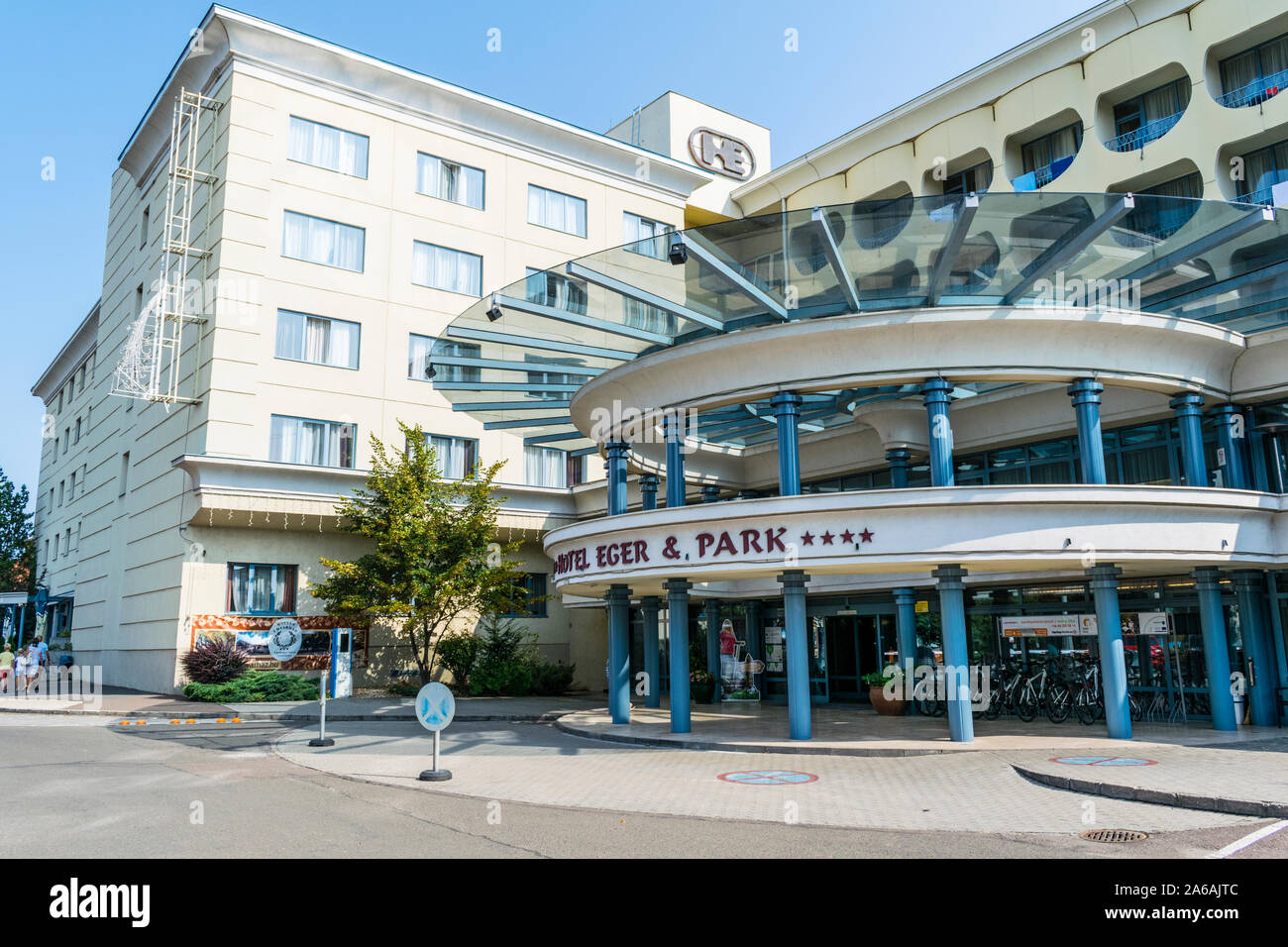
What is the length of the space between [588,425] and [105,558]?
2643 cm

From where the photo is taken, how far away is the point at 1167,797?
10539 millimetres

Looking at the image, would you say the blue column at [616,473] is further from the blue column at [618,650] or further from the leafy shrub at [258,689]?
the leafy shrub at [258,689]

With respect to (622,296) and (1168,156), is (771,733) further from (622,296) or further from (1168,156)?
(1168,156)

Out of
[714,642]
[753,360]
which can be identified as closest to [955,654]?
[753,360]

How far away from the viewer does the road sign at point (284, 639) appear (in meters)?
28.5

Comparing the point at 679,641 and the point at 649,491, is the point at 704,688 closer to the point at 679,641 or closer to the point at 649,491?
the point at 649,491

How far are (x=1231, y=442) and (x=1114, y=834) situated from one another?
1237cm

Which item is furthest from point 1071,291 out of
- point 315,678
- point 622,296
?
point 315,678

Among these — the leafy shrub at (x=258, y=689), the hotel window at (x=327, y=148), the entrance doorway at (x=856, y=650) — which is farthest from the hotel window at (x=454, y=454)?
the entrance doorway at (x=856, y=650)

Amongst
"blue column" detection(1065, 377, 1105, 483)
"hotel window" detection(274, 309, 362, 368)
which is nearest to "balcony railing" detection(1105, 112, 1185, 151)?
"blue column" detection(1065, 377, 1105, 483)

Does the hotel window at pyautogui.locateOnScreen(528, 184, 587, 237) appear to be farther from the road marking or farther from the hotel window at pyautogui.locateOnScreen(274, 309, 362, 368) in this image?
the road marking

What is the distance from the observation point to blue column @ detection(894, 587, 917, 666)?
21.0m

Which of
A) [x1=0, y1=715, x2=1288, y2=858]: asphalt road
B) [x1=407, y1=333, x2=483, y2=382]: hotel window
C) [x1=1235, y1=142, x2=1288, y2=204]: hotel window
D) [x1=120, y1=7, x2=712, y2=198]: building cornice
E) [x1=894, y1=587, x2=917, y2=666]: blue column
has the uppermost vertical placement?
[x1=120, y1=7, x2=712, y2=198]: building cornice

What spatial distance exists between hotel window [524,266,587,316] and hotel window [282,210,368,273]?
16091mm
